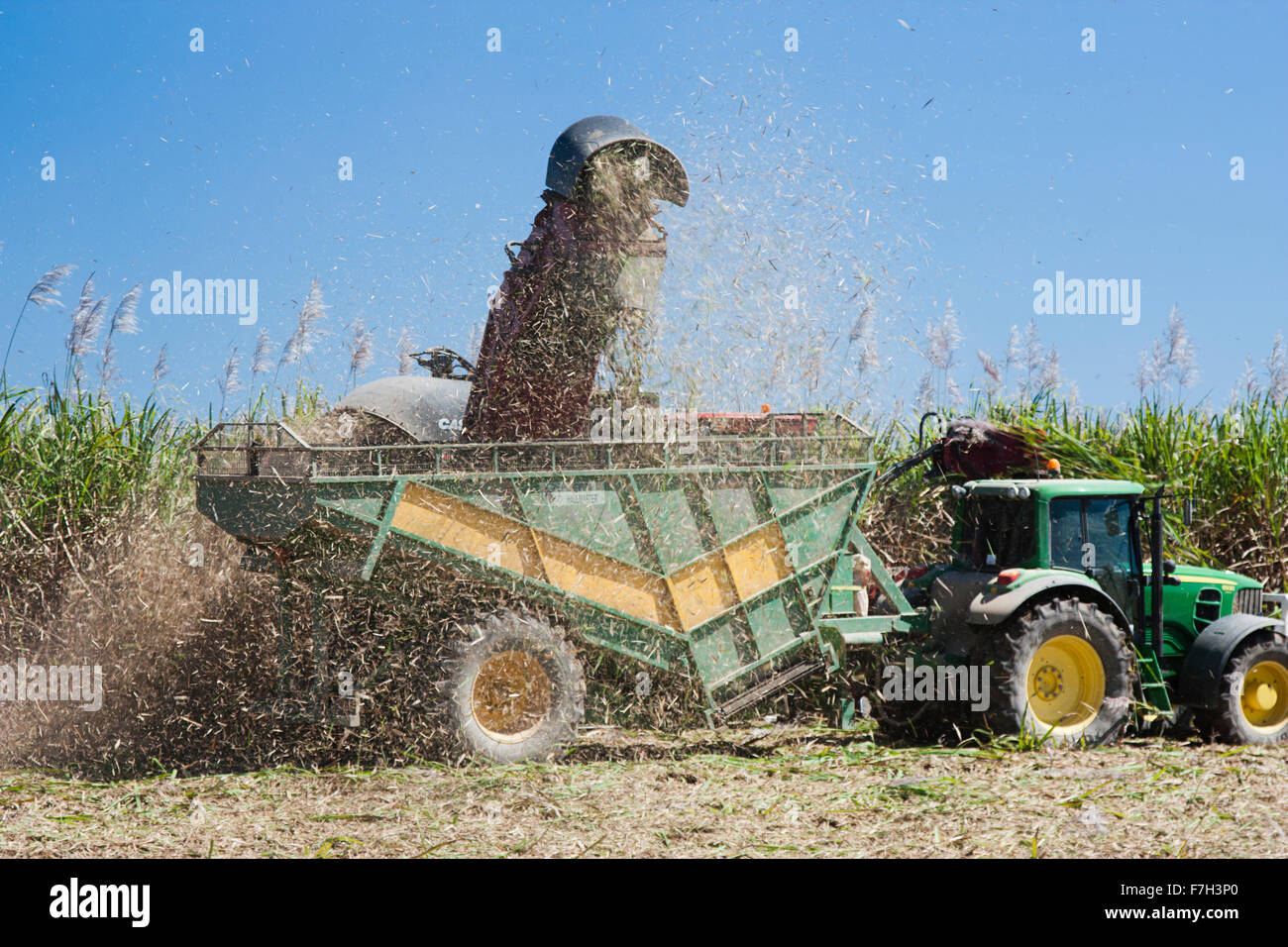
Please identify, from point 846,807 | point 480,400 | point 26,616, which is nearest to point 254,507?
point 480,400

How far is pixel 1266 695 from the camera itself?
290 inches

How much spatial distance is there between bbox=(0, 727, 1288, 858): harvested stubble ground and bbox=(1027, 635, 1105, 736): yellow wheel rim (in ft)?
0.93

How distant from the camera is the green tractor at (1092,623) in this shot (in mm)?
6891

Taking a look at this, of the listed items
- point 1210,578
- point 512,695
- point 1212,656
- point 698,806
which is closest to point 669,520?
point 512,695

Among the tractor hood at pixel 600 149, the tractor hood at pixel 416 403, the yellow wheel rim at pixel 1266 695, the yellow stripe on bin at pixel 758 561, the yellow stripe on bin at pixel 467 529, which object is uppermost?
the tractor hood at pixel 600 149

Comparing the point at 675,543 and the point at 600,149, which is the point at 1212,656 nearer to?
the point at 675,543

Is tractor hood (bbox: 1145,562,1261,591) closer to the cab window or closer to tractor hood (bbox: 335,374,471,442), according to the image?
the cab window

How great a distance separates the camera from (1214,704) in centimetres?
710

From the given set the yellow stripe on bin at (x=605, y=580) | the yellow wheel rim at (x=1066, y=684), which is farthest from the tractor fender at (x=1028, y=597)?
the yellow stripe on bin at (x=605, y=580)

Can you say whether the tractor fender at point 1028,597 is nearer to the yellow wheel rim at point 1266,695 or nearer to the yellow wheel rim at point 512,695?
the yellow wheel rim at point 1266,695

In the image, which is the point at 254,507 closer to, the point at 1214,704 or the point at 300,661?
the point at 300,661

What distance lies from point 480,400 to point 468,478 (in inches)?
36.3

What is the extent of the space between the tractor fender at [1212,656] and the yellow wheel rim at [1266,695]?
0.90 ft

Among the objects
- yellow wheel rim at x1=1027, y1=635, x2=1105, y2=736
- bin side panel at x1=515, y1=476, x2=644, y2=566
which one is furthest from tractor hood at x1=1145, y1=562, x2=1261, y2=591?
bin side panel at x1=515, y1=476, x2=644, y2=566
